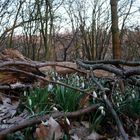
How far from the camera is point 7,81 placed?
4.91 metres

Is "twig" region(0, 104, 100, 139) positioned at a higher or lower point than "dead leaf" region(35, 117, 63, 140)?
higher

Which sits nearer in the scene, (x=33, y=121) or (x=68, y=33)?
(x=33, y=121)

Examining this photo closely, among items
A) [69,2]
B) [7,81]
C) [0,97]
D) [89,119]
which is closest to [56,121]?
[89,119]

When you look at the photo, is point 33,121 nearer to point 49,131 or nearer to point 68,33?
point 49,131

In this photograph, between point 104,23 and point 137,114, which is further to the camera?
point 104,23

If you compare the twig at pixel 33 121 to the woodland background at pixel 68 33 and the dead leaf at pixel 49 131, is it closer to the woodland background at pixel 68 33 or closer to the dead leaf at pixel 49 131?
the dead leaf at pixel 49 131

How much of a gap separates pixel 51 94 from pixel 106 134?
733mm

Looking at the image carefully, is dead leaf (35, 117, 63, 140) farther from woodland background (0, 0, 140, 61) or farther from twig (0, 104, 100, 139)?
woodland background (0, 0, 140, 61)

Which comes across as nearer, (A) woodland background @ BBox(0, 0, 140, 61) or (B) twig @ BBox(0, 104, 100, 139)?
(B) twig @ BBox(0, 104, 100, 139)

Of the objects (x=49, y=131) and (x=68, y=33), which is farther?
(x=68, y=33)

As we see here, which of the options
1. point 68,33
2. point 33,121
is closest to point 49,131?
point 33,121

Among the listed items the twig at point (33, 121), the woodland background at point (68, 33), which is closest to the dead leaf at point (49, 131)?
the twig at point (33, 121)

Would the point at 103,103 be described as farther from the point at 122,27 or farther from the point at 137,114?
the point at 122,27

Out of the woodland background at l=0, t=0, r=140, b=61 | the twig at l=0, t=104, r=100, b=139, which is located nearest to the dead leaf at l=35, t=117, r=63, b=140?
the twig at l=0, t=104, r=100, b=139
